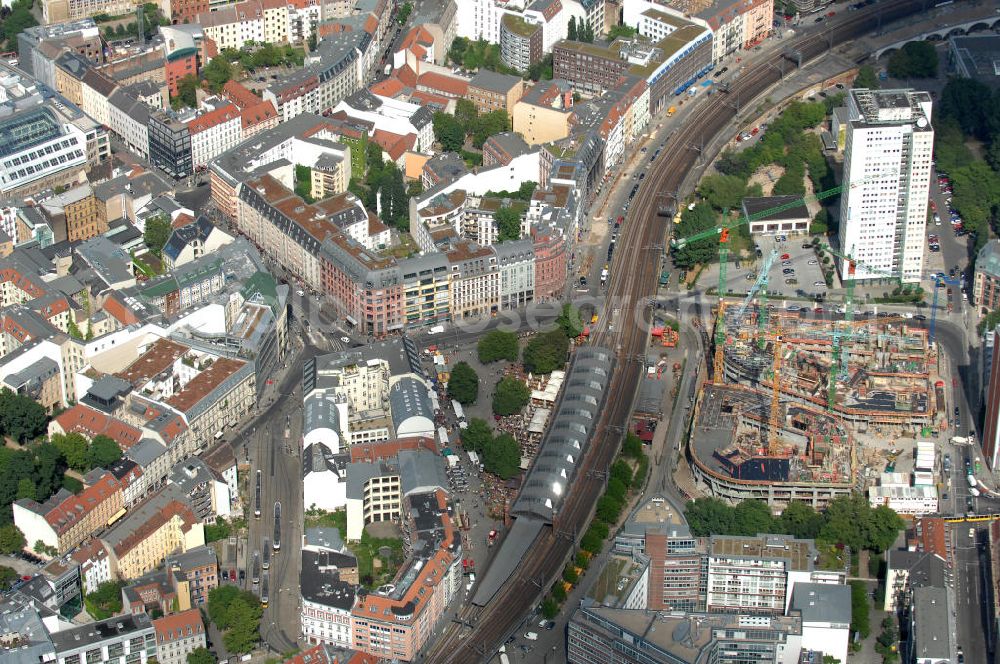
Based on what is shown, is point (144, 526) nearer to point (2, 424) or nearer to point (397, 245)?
point (2, 424)

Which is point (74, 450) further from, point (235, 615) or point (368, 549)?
point (368, 549)

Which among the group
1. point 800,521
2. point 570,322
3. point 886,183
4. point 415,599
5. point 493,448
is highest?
point 886,183

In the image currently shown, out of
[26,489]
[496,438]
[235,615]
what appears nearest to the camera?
[235,615]

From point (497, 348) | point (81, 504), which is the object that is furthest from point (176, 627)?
point (497, 348)

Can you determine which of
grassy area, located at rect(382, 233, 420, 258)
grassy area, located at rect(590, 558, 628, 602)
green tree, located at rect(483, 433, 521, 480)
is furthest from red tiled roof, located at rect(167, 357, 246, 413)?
grassy area, located at rect(590, 558, 628, 602)

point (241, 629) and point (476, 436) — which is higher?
point (476, 436)

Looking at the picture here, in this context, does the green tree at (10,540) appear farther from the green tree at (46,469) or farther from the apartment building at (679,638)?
the apartment building at (679,638)
